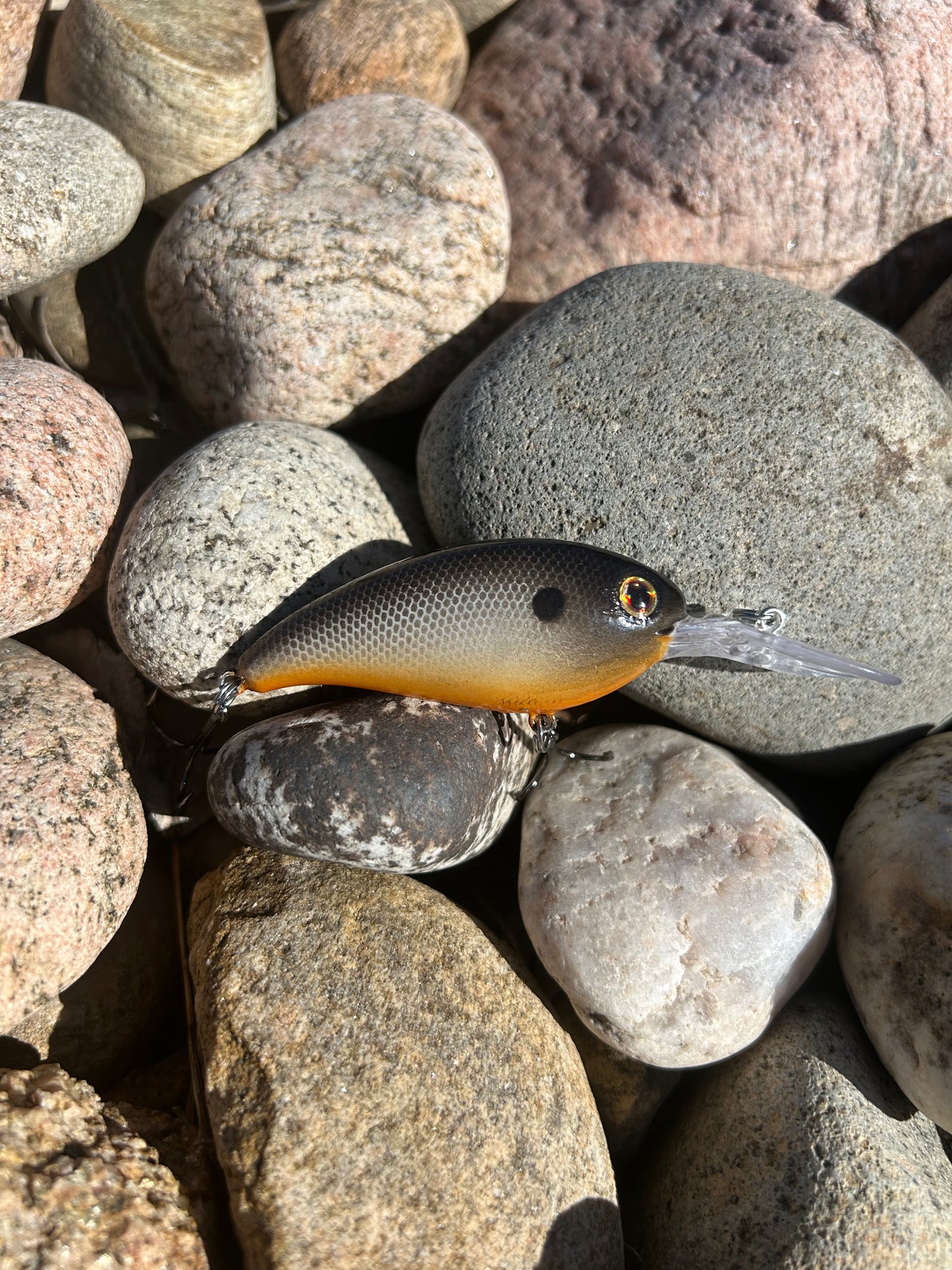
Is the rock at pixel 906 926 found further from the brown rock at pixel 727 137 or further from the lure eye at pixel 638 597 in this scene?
the brown rock at pixel 727 137

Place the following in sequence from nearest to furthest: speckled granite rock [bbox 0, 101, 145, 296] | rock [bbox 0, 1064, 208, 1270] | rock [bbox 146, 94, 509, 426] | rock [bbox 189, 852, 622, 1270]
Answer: rock [bbox 0, 1064, 208, 1270], rock [bbox 189, 852, 622, 1270], speckled granite rock [bbox 0, 101, 145, 296], rock [bbox 146, 94, 509, 426]

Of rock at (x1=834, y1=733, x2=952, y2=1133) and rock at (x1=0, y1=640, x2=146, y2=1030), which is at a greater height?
rock at (x1=0, y1=640, x2=146, y2=1030)

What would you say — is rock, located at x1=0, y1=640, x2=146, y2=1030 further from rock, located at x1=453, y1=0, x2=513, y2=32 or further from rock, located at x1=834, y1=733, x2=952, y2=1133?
rock, located at x1=453, y1=0, x2=513, y2=32

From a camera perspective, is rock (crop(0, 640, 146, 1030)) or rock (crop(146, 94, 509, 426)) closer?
rock (crop(0, 640, 146, 1030))

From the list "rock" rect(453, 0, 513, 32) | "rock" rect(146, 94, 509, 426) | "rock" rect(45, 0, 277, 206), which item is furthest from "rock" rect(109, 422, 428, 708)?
"rock" rect(453, 0, 513, 32)

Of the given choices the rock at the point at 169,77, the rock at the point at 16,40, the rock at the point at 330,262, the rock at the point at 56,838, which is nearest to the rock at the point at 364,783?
the rock at the point at 56,838

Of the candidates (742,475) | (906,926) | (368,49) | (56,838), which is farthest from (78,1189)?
(368,49)

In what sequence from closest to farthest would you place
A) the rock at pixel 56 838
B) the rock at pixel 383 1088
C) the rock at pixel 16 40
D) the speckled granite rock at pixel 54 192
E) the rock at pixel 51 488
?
the rock at pixel 383 1088 < the rock at pixel 56 838 < the rock at pixel 51 488 < the speckled granite rock at pixel 54 192 < the rock at pixel 16 40
